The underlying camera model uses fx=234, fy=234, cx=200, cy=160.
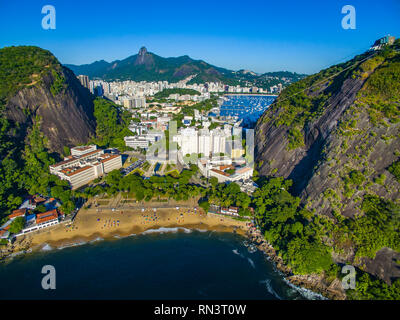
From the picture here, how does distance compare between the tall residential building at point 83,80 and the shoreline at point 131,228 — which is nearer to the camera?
the shoreline at point 131,228

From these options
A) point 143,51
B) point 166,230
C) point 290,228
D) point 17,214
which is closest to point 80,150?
point 17,214

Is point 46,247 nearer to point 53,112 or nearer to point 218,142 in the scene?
point 53,112

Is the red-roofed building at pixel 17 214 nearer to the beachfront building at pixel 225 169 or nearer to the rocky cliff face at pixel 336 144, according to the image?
the beachfront building at pixel 225 169

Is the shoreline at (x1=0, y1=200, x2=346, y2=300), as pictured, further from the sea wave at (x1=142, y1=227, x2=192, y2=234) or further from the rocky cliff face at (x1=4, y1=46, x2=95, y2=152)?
the rocky cliff face at (x1=4, y1=46, x2=95, y2=152)

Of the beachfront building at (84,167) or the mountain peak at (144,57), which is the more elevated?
the mountain peak at (144,57)

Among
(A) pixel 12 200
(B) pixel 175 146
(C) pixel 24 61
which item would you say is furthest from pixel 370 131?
(C) pixel 24 61

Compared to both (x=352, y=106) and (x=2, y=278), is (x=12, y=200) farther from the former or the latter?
(x=352, y=106)

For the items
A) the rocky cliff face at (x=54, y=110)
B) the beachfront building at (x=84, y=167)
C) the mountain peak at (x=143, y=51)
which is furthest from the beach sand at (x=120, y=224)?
the mountain peak at (x=143, y=51)
